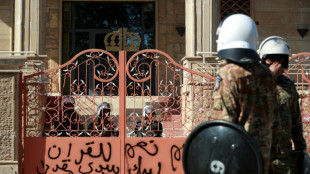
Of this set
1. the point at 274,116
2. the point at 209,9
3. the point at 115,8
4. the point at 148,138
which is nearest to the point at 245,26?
the point at 274,116

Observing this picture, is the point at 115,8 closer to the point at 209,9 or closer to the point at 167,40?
the point at 167,40

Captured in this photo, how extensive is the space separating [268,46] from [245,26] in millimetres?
830

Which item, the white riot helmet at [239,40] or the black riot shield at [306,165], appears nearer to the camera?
the white riot helmet at [239,40]

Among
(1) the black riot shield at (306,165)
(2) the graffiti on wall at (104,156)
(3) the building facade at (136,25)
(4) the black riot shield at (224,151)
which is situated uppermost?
(3) the building facade at (136,25)

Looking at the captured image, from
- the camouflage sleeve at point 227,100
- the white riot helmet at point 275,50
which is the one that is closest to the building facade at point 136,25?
the white riot helmet at point 275,50

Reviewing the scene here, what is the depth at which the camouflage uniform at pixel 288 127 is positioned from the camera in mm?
3641

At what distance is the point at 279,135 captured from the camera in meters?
3.40

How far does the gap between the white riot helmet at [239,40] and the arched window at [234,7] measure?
9.52 metres

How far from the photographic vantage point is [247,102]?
308 cm

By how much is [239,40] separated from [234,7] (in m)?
9.87

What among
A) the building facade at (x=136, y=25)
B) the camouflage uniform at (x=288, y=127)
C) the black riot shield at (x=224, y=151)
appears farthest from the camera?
the building facade at (x=136, y=25)

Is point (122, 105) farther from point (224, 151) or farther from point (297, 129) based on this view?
point (224, 151)

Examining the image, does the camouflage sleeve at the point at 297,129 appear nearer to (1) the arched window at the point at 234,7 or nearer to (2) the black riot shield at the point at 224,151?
(2) the black riot shield at the point at 224,151

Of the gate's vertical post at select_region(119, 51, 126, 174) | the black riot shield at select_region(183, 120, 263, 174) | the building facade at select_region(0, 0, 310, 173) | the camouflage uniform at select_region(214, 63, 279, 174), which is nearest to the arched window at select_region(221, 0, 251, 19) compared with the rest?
the building facade at select_region(0, 0, 310, 173)
